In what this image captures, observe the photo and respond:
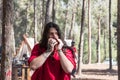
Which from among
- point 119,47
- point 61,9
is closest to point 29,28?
point 61,9

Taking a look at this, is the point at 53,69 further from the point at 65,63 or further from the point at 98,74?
the point at 98,74

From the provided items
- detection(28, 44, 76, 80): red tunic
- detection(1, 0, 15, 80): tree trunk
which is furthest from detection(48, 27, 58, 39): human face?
detection(1, 0, 15, 80): tree trunk

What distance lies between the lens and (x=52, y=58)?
4.10 metres

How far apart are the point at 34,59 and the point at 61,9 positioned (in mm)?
58269

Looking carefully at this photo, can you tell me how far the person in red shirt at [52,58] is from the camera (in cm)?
401

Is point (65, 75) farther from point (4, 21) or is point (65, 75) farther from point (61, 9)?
point (61, 9)

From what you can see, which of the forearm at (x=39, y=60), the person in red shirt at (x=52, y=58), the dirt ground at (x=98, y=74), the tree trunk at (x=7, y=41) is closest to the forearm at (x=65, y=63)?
the person in red shirt at (x=52, y=58)

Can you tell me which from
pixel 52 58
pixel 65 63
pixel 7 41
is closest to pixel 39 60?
pixel 52 58

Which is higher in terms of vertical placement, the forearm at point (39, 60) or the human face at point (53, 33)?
the human face at point (53, 33)

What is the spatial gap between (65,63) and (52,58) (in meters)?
0.20

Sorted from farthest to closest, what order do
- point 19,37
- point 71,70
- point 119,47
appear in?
point 19,37 → point 119,47 → point 71,70

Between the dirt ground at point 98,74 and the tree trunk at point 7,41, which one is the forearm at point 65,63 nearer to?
the tree trunk at point 7,41

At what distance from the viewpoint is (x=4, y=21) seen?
8.14 meters

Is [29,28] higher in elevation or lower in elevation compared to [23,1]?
lower
